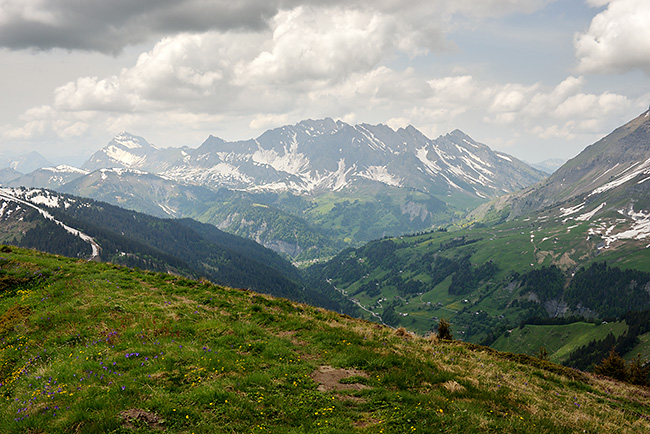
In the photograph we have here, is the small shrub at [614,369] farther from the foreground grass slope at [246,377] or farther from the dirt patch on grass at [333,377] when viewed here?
A: the dirt patch on grass at [333,377]

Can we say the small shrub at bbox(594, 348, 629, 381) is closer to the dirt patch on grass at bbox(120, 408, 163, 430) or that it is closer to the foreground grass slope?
the foreground grass slope

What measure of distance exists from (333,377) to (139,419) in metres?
8.51

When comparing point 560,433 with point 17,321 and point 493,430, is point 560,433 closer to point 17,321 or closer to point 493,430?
point 493,430

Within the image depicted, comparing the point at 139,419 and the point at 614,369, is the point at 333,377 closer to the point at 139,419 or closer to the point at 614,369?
the point at 139,419

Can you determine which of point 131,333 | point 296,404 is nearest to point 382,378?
point 296,404

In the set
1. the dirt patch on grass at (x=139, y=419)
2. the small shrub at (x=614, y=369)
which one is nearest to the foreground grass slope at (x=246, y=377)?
the dirt patch on grass at (x=139, y=419)

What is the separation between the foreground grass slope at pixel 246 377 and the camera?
11.6m

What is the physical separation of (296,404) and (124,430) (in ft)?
19.8

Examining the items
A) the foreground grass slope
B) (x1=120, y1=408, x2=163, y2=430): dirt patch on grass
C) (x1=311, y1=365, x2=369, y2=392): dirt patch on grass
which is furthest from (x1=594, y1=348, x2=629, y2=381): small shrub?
(x1=120, y1=408, x2=163, y2=430): dirt patch on grass

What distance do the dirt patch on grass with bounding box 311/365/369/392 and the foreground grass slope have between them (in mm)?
106

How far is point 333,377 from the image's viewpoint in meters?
16.1

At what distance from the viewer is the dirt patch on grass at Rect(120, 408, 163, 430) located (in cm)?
1091

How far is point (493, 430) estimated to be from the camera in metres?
11.6

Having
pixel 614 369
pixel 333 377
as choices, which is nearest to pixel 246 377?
pixel 333 377
